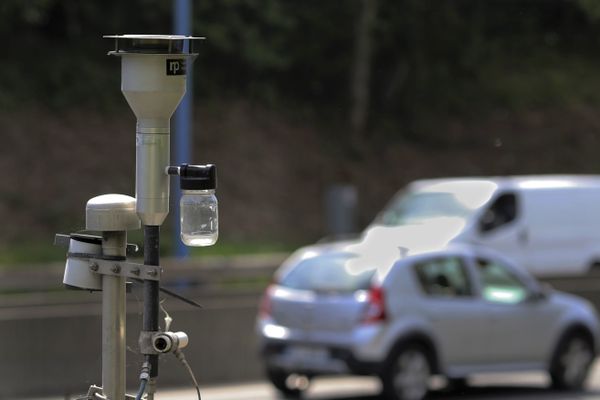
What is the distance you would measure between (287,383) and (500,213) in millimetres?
9702

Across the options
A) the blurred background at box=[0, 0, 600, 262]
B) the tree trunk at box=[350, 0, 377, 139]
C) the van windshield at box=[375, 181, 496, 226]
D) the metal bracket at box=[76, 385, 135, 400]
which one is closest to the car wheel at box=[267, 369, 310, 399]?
the van windshield at box=[375, 181, 496, 226]

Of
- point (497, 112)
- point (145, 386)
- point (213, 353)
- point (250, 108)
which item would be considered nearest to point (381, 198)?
point (250, 108)

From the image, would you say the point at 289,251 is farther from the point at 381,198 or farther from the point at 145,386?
the point at 145,386

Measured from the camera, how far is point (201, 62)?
36531mm

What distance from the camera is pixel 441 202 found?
2272 centimetres

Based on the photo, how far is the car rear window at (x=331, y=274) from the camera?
13180 millimetres

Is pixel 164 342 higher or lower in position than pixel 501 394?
higher

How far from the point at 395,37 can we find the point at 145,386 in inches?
1394

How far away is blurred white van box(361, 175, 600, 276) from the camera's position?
885 inches

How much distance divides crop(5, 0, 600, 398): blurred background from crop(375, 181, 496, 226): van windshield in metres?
6.55

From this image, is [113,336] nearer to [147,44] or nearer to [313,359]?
[147,44]

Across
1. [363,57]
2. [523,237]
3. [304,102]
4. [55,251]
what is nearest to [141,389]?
[523,237]

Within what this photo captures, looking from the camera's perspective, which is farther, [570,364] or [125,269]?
[570,364]

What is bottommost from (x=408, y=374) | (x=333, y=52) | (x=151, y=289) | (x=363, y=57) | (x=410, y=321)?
(x=408, y=374)
